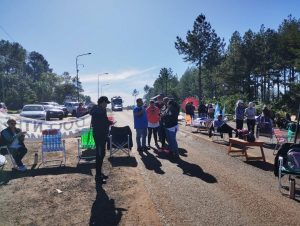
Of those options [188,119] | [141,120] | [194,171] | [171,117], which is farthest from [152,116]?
[188,119]

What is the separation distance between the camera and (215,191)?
311 inches

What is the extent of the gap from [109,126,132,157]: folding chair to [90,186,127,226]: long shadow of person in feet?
14.4

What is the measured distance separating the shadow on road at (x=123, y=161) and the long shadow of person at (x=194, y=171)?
1.30 m

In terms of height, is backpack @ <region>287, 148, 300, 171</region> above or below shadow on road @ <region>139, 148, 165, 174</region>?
above

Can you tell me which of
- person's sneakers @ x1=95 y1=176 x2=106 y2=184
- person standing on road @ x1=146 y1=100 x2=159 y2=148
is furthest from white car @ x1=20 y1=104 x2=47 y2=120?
person's sneakers @ x1=95 y1=176 x2=106 y2=184

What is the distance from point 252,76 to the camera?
64188 mm

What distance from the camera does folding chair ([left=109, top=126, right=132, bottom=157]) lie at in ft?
40.3

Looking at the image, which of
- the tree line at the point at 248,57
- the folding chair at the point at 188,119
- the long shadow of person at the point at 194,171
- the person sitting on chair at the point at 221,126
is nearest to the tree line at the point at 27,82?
the tree line at the point at 248,57

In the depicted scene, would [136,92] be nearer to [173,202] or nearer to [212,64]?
[212,64]

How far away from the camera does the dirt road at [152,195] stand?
6.44m

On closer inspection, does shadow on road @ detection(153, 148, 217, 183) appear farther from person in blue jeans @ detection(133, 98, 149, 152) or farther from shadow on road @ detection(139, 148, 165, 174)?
person in blue jeans @ detection(133, 98, 149, 152)

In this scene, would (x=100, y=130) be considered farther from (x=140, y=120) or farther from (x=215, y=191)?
(x=140, y=120)

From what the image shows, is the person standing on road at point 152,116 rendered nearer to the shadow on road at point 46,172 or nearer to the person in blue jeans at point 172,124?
the person in blue jeans at point 172,124

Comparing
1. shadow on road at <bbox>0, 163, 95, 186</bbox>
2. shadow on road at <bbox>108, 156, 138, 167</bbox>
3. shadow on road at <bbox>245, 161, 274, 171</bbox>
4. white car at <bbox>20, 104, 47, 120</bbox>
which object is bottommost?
shadow on road at <bbox>0, 163, 95, 186</bbox>
